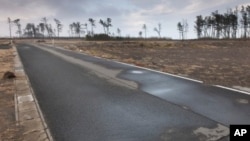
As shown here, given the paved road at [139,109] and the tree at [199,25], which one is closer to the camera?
the paved road at [139,109]

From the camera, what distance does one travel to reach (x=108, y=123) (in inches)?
238

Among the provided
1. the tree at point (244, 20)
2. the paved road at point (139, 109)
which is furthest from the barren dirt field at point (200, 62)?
the tree at point (244, 20)

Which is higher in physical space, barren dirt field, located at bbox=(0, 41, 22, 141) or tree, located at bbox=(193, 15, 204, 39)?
tree, located at bbox=(193, 15, 204, 39)

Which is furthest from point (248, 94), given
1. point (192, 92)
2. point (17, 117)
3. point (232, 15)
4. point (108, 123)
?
point (232, 15)

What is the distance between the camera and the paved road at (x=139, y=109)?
213 inches

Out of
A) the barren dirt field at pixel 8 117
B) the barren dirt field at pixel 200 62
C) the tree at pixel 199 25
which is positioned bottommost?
the barren dirt field at pixel 8 117

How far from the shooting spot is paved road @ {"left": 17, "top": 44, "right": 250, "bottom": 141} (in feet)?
17.8

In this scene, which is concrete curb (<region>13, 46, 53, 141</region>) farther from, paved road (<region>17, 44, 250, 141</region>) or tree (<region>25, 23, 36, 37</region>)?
tree (<region>25, 23, 36, 37</region>)

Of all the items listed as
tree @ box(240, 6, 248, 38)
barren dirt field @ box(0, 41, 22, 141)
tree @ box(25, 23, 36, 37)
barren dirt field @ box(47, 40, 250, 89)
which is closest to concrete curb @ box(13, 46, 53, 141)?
barren dirt field @ box(0, 41, 22, 141)

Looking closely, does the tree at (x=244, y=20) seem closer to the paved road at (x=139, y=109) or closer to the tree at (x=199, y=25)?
the tree at (x=199, y=25)

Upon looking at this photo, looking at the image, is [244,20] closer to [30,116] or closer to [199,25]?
[199,25]

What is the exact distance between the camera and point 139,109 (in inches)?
280

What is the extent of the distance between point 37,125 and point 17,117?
967 millimetres

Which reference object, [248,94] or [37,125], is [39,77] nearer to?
[37,125]
